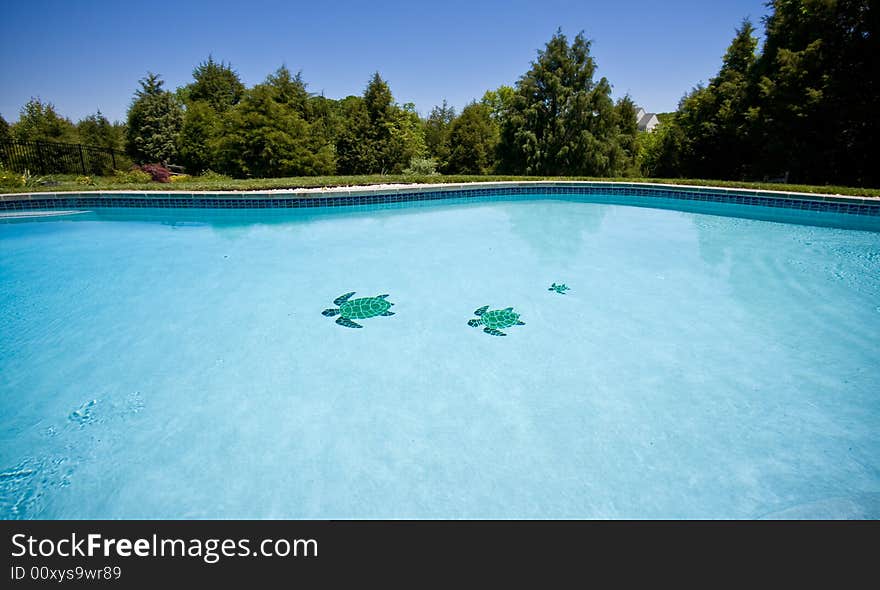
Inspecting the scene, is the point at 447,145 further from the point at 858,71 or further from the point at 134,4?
the point at 858,71

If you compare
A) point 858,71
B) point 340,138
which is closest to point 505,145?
point 340,138

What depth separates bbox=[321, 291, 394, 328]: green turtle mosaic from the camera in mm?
3878

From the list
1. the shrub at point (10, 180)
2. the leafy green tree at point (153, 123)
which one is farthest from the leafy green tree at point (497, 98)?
the shrub at point (10, 180)

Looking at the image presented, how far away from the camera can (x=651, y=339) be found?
350cm

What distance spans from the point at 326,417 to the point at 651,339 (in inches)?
108

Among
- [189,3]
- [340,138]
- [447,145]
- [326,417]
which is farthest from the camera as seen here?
[447,145]

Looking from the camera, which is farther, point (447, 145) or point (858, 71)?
point (447, 145)

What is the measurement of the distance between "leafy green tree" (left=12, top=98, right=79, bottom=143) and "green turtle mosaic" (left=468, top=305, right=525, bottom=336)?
27022mm

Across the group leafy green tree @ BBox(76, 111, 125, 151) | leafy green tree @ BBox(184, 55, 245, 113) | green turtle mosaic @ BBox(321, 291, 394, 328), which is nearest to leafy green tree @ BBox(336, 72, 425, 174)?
leafy green tree @ BBox(184, 55, 245, 113)

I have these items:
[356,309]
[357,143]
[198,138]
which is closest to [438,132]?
[357,143]

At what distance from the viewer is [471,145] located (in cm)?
2117

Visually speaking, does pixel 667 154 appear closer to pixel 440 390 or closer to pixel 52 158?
pixel 440 390

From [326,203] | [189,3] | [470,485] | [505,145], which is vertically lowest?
[470,485]

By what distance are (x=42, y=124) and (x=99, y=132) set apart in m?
3.15
